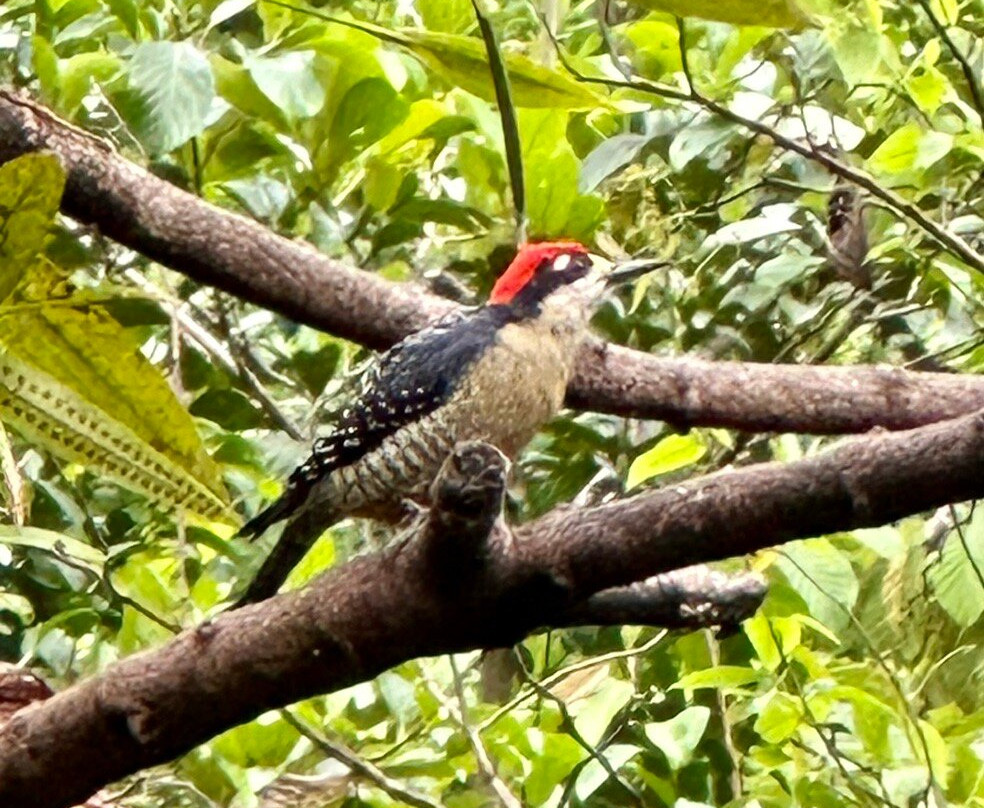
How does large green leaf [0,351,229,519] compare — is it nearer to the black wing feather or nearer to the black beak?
the black wing feather

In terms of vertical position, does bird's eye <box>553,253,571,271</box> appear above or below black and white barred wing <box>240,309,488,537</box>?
above

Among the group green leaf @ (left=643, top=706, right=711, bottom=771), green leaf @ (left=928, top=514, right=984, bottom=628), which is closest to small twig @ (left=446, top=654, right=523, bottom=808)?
green leaf @ (left=643, top=706, right=711, bottom=771)

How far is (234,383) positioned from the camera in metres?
2.09

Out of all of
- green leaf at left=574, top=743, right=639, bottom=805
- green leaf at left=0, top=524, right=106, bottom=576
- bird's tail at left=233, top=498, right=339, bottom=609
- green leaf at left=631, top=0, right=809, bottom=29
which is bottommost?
green leaf at left=574, top=743, right=639, bottom=805

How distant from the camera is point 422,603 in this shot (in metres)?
1.08

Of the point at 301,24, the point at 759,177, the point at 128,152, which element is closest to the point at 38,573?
the point at 128,152

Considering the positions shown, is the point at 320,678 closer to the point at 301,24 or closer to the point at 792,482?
the point at 792,482

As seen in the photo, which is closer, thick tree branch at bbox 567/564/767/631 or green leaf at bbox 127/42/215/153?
thick tree branch at bbox 567/564/767/631

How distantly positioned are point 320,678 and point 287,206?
1020mm

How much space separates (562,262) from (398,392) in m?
0.25

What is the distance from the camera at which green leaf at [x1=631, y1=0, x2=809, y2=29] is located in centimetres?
72

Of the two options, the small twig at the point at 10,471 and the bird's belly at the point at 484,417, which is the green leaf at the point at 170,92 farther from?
the small twig at the point at 10,471

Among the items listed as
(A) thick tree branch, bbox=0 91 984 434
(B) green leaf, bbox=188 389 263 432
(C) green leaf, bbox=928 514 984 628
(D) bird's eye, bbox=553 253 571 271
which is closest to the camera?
(A) thick tree branch, bbox=0 91 984 434

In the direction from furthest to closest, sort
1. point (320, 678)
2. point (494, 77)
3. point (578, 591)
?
1. point (320, 678)
2. point (578, 591)
3. point (494, 77)
